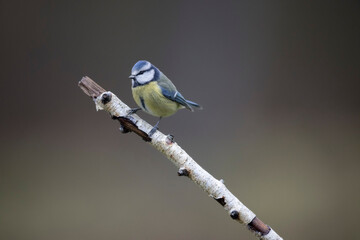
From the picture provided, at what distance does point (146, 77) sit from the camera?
Result: 1107 millimetres

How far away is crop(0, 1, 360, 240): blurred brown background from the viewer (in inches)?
79.0

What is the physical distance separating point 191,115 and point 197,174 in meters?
1.29

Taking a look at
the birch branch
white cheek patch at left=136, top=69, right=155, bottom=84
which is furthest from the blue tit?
the birch branch

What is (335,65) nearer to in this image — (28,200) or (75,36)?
(75,36)

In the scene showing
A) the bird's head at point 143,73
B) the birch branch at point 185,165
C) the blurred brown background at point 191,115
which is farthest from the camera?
the blurred brown background at point 191,115

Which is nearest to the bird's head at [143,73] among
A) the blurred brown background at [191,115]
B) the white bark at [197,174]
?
the white bark at [197,174]

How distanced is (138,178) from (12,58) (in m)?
0.88

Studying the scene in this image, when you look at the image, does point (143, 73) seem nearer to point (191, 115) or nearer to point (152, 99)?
point (152, 99)

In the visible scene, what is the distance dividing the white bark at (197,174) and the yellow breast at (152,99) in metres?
0.14

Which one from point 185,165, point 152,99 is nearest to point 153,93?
point 152,99

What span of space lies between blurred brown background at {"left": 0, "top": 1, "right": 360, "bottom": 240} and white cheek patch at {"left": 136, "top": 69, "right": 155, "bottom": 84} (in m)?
0.98

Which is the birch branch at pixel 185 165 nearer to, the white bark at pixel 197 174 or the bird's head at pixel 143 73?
the white bark at pixel 197 174

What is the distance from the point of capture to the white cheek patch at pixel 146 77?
110cm

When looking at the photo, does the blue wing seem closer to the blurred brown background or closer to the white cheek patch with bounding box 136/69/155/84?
the white cheek patch with bounding box 136/69/155/84
